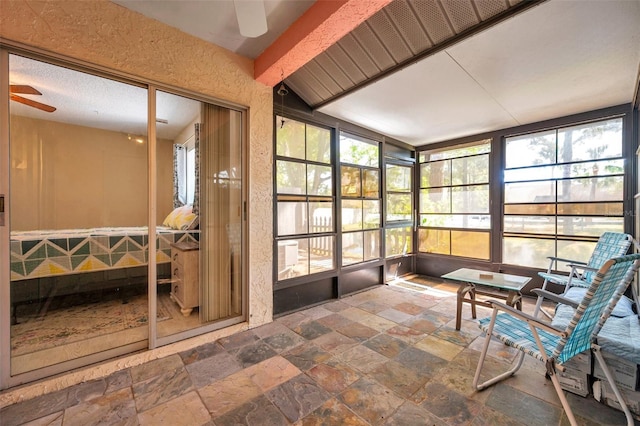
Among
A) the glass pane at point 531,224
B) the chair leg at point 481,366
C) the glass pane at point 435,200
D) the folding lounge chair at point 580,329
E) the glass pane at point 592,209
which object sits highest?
the glass pane at point 435,200

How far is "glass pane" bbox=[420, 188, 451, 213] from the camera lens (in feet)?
14.8

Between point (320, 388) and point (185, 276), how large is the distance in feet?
5.29

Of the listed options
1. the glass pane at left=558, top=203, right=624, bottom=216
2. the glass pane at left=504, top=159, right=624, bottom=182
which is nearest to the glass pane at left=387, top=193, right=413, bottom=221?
the glass pane at left=504, top=159, right=624, bottom=182

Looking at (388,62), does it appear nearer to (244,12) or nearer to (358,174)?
(244,12)

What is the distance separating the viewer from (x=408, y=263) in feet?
15.7

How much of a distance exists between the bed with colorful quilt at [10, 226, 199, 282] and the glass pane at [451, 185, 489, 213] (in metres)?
3.99

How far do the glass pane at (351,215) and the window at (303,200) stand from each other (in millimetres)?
254

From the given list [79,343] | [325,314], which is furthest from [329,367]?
[79,343]

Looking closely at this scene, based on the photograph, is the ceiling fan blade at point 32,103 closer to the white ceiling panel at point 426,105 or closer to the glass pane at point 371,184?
the white ceiling panel at point 426,105

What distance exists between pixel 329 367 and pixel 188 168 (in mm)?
2138

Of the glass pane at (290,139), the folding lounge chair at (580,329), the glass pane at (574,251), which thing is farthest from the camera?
the glass pane at (574,251)

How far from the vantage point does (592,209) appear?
3.18 meters

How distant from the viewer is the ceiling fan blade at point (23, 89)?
1715mm

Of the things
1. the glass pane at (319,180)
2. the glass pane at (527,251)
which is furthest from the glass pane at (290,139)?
the glass pane at (527,251)
